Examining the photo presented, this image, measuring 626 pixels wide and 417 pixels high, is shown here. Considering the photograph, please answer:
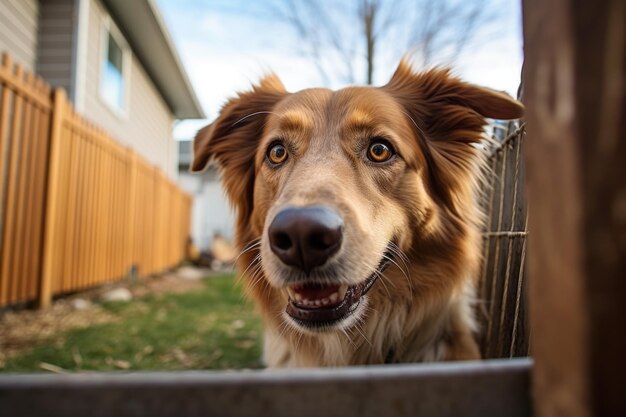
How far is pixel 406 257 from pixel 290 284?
0.74 metres

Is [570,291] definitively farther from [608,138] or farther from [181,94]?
[181,94]

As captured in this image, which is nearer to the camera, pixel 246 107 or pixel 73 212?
pixel 246 107

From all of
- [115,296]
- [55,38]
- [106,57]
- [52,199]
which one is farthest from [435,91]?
[106,57]

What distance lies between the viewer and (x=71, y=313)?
4.80 meters

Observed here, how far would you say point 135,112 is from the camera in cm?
1054

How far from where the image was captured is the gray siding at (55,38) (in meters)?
7.30

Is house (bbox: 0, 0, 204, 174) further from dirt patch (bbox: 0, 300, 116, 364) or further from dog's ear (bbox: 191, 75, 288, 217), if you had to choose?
dog's ear (bbox: 191, 75, 288, 217)

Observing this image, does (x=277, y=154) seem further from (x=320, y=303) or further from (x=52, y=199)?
(x=52, y=199)

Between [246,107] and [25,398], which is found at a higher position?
[246,107]

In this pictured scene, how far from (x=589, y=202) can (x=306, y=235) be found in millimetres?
952

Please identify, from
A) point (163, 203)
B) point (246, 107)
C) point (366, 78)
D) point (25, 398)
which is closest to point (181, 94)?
point (163, 203)

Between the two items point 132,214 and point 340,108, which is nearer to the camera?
point 340,108

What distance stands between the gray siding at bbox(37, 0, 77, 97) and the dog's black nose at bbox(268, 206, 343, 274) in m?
7.49

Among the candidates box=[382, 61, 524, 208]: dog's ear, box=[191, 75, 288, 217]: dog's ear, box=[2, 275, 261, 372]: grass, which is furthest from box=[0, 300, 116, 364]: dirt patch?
box=[382, 61, 524, 208]: dog's ear
